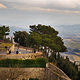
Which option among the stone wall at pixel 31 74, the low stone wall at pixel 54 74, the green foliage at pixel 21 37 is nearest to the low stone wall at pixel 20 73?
the stone wall at pixel 31 74

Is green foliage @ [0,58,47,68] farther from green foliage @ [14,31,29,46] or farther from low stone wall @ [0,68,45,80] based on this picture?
green foliage @ [14,31,29,46]

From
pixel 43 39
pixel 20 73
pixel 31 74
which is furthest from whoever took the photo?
pixel 43 39

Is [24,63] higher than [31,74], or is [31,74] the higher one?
[24,63]

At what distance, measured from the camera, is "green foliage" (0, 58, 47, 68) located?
25203 mm

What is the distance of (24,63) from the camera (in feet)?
85.1

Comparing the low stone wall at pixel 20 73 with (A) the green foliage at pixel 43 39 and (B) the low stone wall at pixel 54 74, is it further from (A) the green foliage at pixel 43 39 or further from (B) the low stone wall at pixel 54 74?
(A) the green foliage at pixel 43 39

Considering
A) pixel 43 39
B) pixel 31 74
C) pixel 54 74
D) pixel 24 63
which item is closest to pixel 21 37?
pixel 43 39

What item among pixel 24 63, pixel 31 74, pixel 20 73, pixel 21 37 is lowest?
pixel 31 74

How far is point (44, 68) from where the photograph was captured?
26422mm

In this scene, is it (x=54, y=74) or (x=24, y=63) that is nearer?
(x=54, y=74)

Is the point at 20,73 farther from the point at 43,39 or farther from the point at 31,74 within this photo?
the point at 43,39

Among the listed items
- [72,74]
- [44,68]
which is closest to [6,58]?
[44,68]

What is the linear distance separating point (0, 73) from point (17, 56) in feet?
11.0

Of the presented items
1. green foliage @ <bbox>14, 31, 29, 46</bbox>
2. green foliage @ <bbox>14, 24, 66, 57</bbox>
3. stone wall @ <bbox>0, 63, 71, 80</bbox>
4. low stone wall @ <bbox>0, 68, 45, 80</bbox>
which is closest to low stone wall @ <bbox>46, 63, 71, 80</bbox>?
stone wall @ <bbox>0, 63, 71, 80</bbox>
